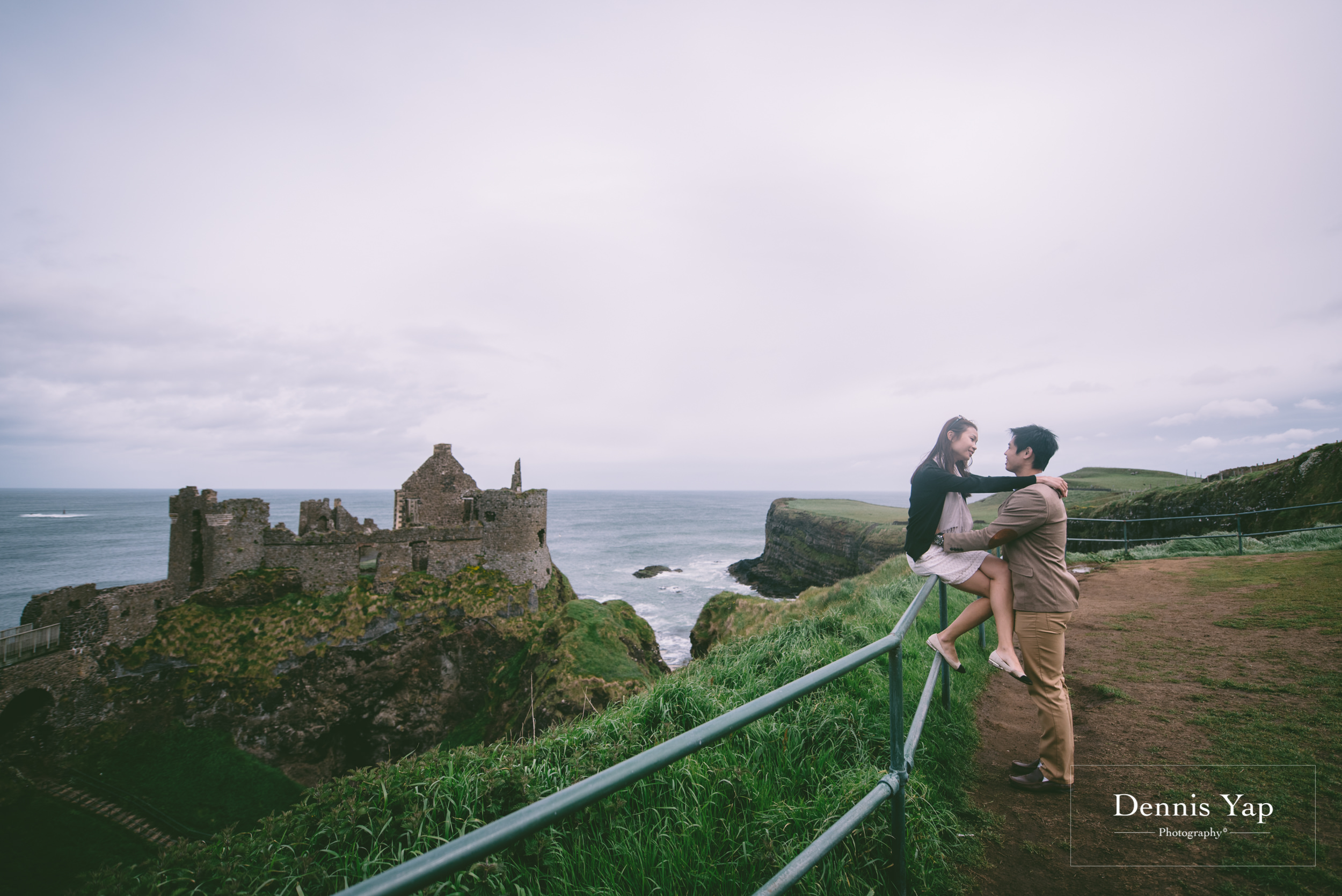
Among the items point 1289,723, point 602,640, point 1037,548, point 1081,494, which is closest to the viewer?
point 1037,548

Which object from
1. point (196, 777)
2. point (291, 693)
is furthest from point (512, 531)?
point (196, 777)

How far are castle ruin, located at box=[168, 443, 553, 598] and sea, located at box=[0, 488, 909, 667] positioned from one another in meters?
13.5

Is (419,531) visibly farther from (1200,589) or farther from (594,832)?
(1200,589)

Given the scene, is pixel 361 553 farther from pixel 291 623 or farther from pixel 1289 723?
pixel 1289 723

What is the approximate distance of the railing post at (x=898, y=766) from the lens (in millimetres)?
2697

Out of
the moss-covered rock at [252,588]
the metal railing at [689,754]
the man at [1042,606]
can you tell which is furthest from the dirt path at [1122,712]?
the moss-covered rock at [252,588]

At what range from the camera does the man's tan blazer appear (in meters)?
4.13

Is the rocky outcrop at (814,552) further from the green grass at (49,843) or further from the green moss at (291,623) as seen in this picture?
the green grass at (49,843)

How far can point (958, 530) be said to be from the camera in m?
4.91

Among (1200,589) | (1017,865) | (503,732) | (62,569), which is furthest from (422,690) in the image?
(62,569)

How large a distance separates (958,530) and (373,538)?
2337 centimetres

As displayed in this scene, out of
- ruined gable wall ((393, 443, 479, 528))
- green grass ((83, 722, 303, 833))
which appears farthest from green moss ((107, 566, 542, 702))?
ruined gable wall ((393, 443, 479, 528))

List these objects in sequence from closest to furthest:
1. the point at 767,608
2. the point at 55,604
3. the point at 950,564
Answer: the point at 950,564 → the point at 55,604 → the point at 767,608

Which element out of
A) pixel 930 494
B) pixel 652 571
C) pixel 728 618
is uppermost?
pixel 930 494
